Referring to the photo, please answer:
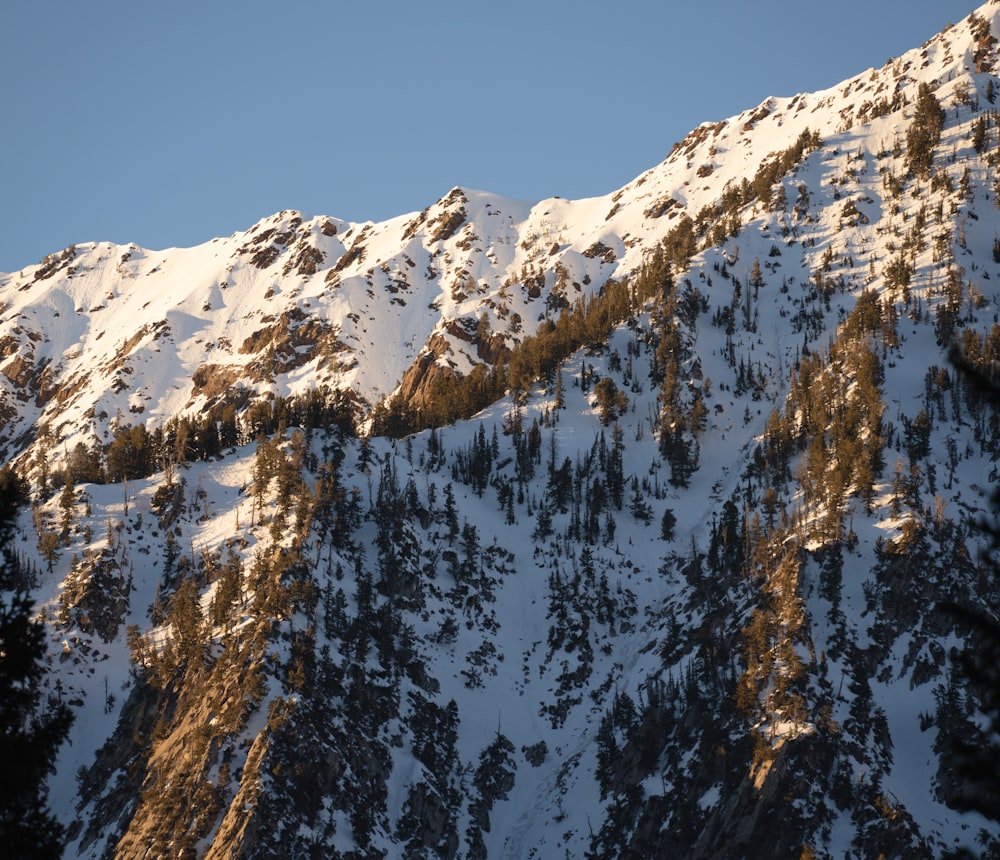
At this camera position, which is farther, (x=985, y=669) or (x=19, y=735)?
(x=19, y=735)

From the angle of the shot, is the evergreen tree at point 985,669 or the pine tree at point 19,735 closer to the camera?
the evergreen tree at point 985,669

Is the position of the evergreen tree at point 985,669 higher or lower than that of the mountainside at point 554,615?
lower

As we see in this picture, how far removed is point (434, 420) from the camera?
17388 cm

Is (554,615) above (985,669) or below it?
above

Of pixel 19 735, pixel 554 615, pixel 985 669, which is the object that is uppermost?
pixel 554 615

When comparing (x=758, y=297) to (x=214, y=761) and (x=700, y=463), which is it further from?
(x=214, y=761)

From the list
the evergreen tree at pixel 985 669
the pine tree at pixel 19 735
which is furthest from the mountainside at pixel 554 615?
the pine tree at pixel 19 735

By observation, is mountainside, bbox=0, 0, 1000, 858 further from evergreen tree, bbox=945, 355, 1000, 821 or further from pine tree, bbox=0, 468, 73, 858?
pine tree, bbox=0, 468, 73, 858

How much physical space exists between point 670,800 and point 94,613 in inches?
2686

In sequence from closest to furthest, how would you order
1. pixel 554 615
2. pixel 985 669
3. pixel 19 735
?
1. pixel 985 669
2. pixel 19 735
3. pixel 554 615

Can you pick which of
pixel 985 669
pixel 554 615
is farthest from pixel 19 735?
pixel 554 615

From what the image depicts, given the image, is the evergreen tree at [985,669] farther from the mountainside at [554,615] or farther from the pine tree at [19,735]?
the mountainside at [554,615]

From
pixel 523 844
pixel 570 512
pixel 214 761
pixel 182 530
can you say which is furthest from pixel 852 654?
pixel 182 530

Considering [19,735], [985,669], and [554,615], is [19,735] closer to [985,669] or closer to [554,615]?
[985,669]
